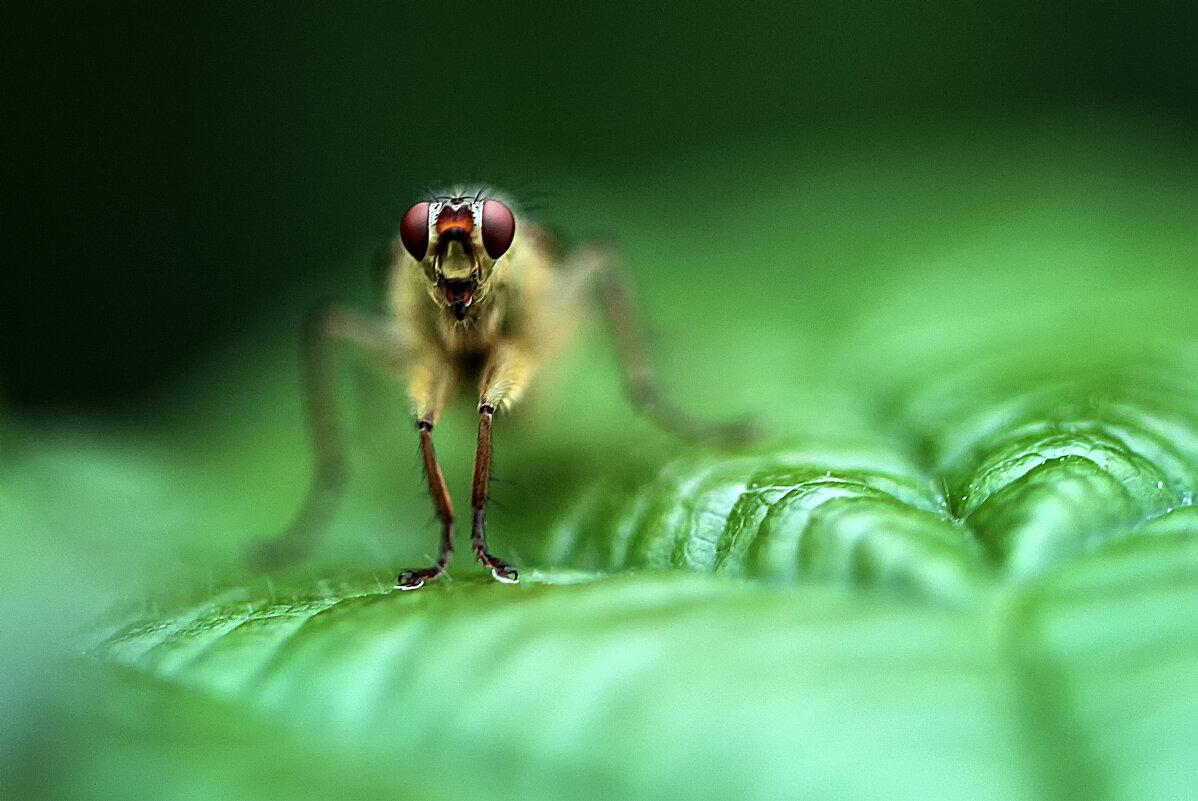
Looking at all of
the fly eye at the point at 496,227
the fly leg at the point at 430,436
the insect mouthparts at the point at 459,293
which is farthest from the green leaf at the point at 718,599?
the fly eye at the point at 496,227

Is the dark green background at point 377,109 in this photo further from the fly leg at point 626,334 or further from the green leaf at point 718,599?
the green leaf at point 718,599

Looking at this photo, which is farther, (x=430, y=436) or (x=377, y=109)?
(x=377, y=109)

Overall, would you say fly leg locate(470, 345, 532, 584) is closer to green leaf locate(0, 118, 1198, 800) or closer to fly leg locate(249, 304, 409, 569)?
green leaf locate(0, 118, 1198, 800)

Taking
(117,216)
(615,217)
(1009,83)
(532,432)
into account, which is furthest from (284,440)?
(1009,83)

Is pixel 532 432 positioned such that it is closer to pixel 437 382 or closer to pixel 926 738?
pixel 437 382

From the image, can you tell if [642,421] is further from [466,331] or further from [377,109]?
[377,109]

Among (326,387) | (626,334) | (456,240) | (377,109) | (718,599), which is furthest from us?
(377,109)

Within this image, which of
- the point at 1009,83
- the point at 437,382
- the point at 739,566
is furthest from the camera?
the point at 1009,83

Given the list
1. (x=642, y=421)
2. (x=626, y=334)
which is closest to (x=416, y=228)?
(x=626, y=334)
